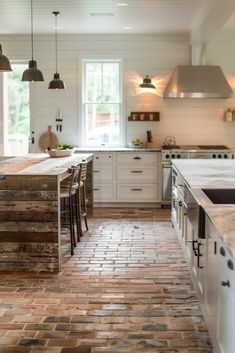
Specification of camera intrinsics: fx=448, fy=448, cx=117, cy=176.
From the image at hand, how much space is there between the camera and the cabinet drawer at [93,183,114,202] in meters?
7.60

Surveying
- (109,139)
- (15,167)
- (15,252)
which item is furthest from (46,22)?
(15,252)

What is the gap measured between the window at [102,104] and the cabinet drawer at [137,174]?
0.73m

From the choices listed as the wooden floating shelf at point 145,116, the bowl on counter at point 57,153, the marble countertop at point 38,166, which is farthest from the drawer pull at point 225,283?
the wooden floating shelf at point 145,116

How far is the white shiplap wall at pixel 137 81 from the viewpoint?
25.8ft

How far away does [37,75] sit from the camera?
5250 millimetres

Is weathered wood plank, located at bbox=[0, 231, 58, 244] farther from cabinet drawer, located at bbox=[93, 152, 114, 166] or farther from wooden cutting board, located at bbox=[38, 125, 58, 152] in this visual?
wooden cutting board, located at bbox=[38, 125, 58, 152]

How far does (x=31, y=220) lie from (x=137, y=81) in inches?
175

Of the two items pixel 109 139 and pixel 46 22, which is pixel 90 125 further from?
pixel 46 22

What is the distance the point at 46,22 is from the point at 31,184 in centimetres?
365

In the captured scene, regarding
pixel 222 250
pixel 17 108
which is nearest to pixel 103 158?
pixel 17 108

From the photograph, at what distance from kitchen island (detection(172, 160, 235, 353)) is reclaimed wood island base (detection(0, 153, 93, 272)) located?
125 cm

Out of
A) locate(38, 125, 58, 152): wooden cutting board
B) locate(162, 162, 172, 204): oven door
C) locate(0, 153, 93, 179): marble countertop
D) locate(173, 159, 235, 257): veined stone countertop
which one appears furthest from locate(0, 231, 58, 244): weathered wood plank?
locate(38, 125, 58, 152): wooden cutting board

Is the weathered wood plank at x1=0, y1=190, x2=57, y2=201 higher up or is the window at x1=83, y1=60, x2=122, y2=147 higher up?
the window at x1=83, y1=60, x2=122, y2=147

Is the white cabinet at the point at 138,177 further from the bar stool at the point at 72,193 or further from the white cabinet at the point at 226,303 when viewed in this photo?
the white cabinet at the point at 226,303
